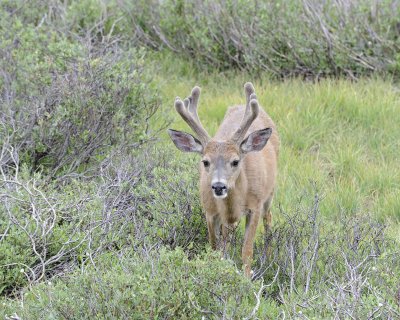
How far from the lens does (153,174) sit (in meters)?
7.47

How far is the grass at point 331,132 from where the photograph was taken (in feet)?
25.2

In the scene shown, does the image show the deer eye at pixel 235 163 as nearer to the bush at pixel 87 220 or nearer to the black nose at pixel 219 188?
the black nose at pixel 219 188

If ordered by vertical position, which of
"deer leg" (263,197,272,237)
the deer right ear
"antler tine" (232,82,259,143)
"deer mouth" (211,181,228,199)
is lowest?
"deer leg" (263,197,272,237)

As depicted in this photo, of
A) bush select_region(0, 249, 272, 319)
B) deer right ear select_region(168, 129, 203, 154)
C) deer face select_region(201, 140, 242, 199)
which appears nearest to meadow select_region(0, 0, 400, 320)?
bush select_region(0, 249, 272, 319)


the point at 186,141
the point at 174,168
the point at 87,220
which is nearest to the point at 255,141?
the point at 186,141

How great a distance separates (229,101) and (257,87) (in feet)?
1.36

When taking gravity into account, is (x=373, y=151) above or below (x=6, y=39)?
below

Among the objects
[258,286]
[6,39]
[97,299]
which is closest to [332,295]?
[258,286]

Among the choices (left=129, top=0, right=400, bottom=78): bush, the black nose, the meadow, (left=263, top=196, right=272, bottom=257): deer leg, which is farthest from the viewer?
(left=129, top=0, right=400, bottom=78): bush

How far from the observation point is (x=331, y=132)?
8859 millimetres

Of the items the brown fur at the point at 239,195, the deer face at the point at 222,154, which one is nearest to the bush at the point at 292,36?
the brown fur at the point at 239,195

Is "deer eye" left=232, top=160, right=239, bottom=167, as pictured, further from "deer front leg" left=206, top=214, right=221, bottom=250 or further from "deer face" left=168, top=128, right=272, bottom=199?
"deer front leg" left=206, top=214, right=221, bottom=250

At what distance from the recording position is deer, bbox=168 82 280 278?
651 cm

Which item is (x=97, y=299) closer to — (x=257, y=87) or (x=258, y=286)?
(x=258, y=286)
